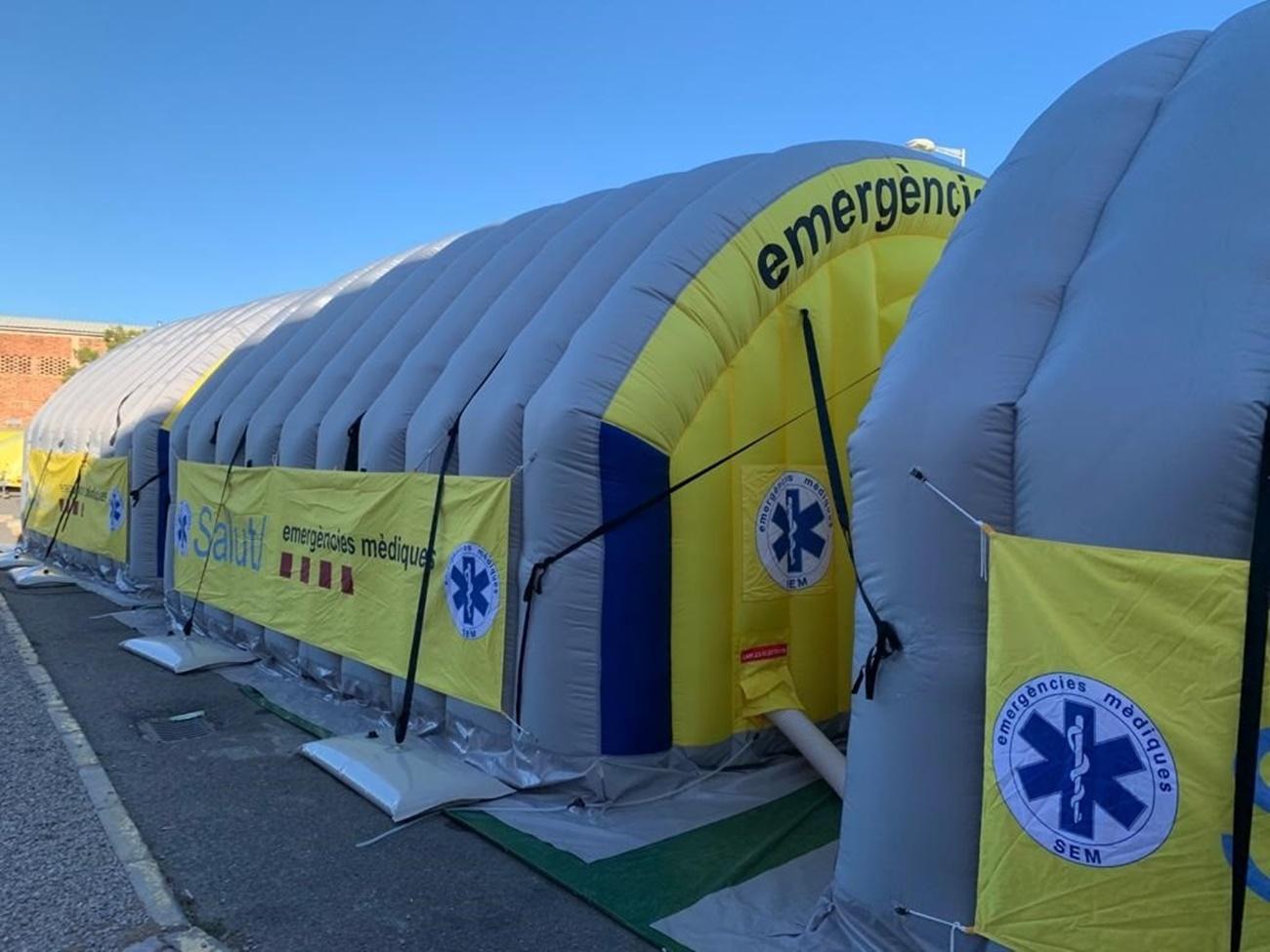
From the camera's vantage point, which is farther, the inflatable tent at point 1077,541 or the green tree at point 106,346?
the green tree at point 106,346

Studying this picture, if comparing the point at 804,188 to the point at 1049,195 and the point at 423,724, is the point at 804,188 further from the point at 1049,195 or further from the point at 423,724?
the point at 423,724

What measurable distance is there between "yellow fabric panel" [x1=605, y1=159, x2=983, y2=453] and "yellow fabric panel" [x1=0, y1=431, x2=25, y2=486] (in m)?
31.2

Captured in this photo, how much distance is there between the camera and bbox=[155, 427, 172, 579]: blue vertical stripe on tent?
1198 cm

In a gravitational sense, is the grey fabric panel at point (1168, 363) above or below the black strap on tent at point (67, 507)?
above

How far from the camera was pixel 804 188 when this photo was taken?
233 inches

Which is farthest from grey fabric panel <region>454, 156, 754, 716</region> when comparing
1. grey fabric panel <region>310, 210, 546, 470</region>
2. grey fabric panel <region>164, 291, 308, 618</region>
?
grey fabric panel <region>164, 291, 308, 618</region>

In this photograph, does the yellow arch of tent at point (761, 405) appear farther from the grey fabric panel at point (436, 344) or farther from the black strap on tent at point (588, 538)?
the grey fabric panel at point (436, 344)

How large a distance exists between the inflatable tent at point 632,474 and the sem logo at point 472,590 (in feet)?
0.06

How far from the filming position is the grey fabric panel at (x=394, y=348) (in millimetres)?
7543

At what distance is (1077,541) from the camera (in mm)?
2975

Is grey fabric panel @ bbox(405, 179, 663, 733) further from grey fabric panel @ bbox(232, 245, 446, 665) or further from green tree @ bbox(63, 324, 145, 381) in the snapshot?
green tree @ bbox(63, 324, 145, 381)

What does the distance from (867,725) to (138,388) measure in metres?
12.7

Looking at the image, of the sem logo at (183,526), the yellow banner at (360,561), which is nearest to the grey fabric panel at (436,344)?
the yellow banner at (360,561)

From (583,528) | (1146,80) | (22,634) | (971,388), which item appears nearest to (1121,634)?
(971,388)
